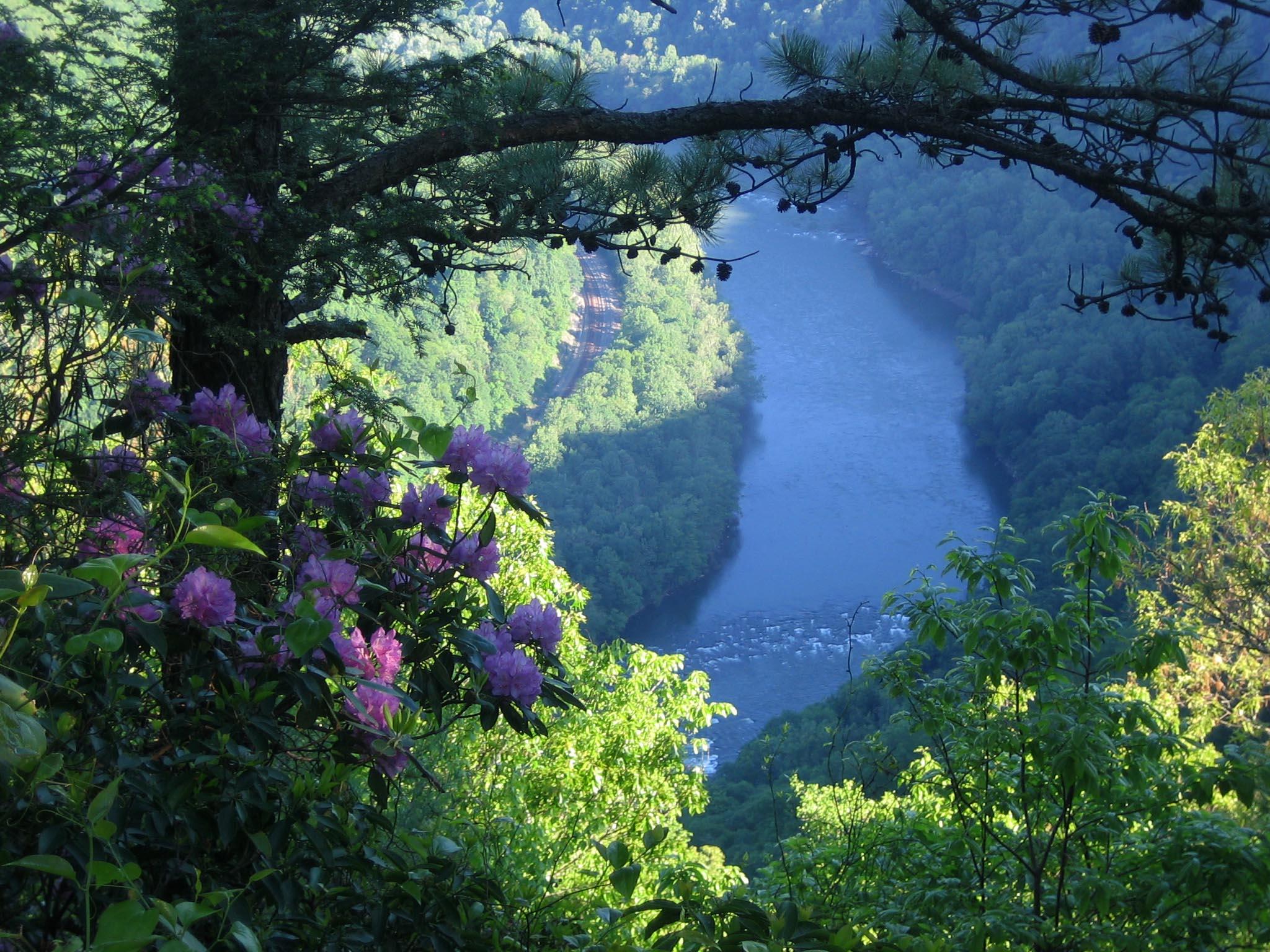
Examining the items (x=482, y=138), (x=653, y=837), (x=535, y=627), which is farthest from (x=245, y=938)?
(x=482, y=138)

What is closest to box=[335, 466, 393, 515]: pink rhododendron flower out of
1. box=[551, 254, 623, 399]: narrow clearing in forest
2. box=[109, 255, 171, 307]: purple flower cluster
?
box=[109, 255, 171, 307]: purple flower cluster

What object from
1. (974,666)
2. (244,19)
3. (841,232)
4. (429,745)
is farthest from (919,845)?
(841,232)

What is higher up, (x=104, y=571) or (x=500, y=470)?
(x=500, y=470)

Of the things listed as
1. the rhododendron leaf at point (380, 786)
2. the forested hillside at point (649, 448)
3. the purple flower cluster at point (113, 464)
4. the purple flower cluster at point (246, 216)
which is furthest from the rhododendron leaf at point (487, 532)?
the forested hillside at point (649, 448)

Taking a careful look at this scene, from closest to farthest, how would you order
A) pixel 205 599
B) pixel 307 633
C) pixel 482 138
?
pixel 307 633 < pixel 205 599 < pixel 482 138

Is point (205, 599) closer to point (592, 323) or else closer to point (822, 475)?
point (822, 475)

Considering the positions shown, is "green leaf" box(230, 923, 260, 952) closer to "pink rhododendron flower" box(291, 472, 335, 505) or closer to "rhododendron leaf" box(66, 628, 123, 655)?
"rhododendron leaf" box(66, 628, 123, 655)
